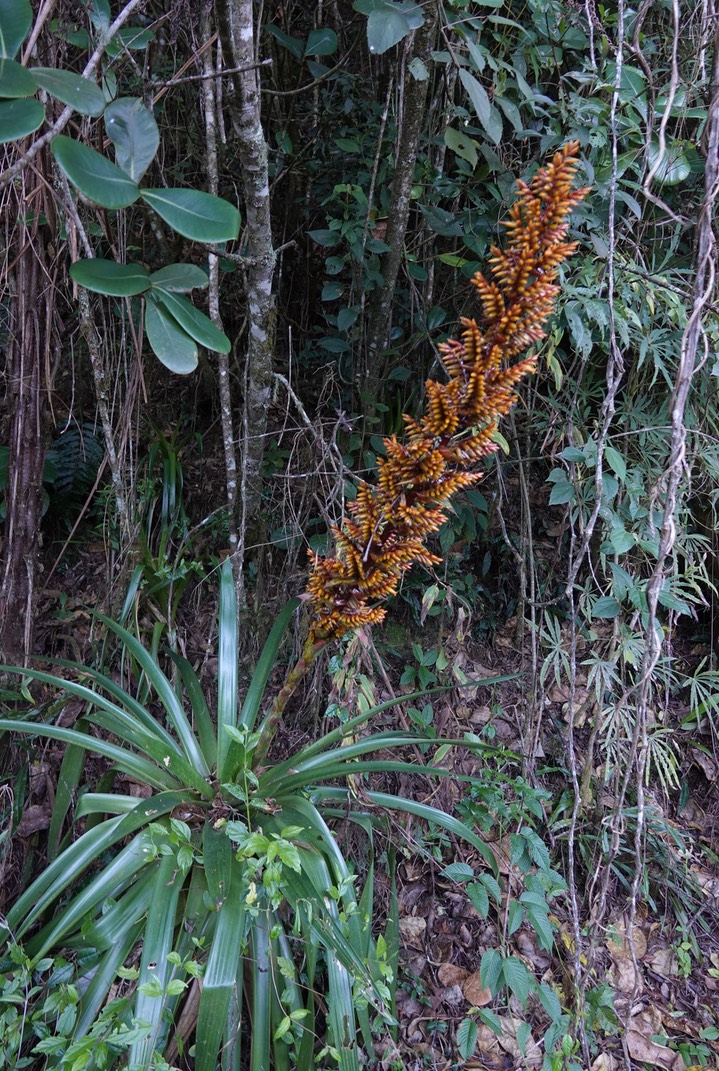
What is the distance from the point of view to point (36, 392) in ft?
6.66

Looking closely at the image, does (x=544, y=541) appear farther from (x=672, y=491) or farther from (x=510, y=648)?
(x=672, y=491)

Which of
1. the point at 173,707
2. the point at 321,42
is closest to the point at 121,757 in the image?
the point at 173,707

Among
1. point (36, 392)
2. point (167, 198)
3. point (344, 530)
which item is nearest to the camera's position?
point (167, 198)

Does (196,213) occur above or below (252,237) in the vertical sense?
below

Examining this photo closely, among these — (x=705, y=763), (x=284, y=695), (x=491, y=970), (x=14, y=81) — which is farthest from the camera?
(x=705, y=763)

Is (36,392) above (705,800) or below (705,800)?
above

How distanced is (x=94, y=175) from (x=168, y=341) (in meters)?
0.23

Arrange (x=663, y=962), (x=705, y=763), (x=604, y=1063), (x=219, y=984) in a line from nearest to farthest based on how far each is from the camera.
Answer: (x=219, y=984) → (x=604, y=1063) → (x=663, y=962) → (x=705, y=763)

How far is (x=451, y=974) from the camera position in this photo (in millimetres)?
1988

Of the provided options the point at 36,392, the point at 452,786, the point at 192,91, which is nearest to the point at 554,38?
the point at 192,91

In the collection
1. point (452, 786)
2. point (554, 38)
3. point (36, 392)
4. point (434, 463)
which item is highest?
point (554, 38)

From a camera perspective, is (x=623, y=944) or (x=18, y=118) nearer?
(x=18, y=118)

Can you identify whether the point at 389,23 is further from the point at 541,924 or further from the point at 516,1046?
the point at 516,1046

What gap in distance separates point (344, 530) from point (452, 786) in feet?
4.47
